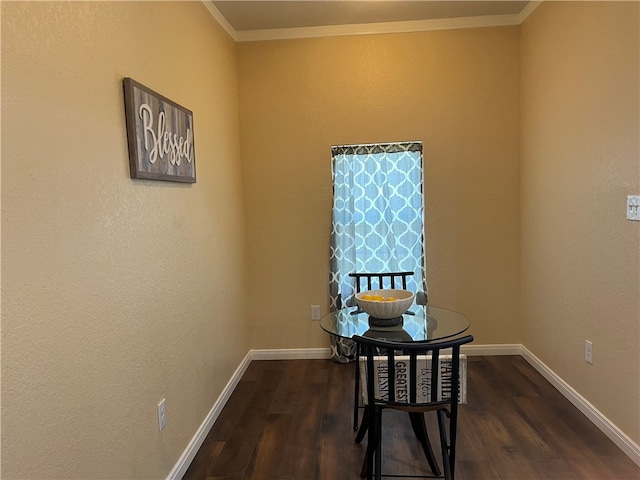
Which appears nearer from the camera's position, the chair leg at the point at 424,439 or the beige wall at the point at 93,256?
the beige wall at the point at 93,256

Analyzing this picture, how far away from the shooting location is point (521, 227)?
3.28 metres

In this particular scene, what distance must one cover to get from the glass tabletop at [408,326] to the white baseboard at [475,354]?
946 mm

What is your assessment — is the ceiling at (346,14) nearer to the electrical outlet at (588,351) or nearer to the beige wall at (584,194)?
the beige wall at (584,194)

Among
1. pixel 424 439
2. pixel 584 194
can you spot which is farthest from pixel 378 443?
pixel 584 194

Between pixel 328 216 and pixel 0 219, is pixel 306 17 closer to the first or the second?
pixel 328 216

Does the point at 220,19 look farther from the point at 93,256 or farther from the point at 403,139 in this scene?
the point at 93,256

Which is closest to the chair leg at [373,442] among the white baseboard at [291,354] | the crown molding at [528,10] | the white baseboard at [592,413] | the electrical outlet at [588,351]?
the white baseboard at [592,413]

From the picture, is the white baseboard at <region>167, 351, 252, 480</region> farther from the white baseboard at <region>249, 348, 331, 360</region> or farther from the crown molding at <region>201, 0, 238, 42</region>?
the crown molding at <region>201, 0, 238, 42</region>

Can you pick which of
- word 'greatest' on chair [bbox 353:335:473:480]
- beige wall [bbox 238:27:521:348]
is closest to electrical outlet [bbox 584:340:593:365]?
beige wall [bbox 238:27:521:348]

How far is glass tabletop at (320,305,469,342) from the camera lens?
192 centimetres

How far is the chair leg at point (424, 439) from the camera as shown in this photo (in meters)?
1.96

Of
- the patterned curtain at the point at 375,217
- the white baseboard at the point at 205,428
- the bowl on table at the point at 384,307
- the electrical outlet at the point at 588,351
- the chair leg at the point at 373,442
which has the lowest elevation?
the white baseboard at the point at 205,428

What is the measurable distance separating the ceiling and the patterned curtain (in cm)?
92

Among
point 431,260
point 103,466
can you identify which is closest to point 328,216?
point 431,260
